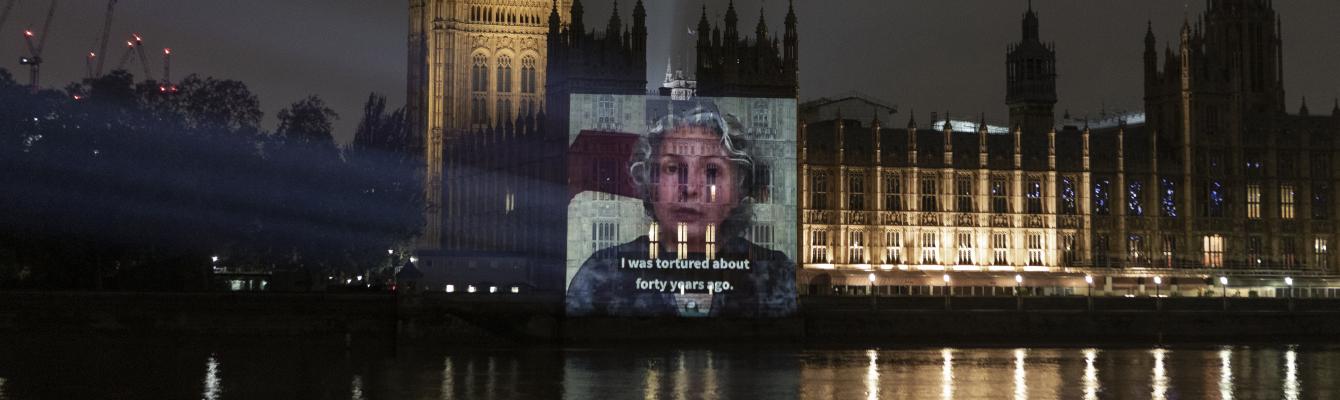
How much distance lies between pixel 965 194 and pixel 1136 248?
12.1 metres

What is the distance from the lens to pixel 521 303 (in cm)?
7275

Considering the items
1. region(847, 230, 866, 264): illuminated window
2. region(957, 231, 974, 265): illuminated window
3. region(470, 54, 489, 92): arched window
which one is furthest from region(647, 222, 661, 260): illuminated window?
region(470, 54, 489, 92): arched window

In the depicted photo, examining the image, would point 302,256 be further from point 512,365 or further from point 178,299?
point 512,365

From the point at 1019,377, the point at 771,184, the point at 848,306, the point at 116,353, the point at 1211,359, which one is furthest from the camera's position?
the point at 848,306

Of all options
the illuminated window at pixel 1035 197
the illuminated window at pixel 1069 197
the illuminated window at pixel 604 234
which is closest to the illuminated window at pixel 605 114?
the illuminated window at pixel 604 234

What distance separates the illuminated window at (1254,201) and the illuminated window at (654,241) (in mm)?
55143

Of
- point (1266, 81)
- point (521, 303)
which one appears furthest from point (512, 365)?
point (1266, 81)

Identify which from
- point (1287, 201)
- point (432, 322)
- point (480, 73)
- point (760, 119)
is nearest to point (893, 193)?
point (1287, 201)

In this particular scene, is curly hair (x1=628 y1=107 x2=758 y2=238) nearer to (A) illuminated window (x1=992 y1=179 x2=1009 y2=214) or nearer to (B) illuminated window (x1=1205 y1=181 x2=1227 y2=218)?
(A) illuminated window (x1=992 y1=179 x2=1009 y2=214)

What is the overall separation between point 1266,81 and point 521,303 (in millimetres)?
73127

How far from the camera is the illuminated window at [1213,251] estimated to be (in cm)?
11069

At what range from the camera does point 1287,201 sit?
112188mm

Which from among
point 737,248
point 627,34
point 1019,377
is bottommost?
point 1019,377

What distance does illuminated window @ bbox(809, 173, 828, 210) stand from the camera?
105 metres
